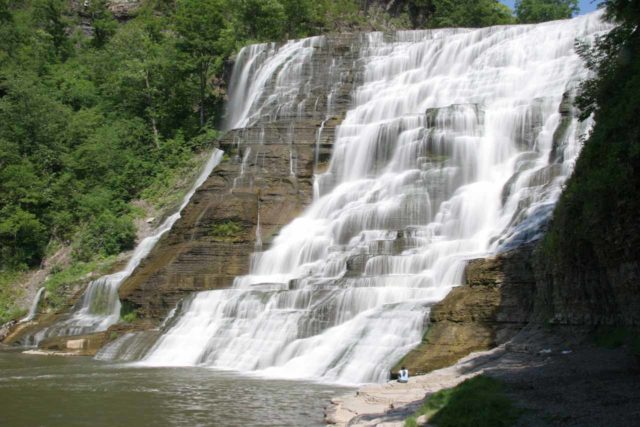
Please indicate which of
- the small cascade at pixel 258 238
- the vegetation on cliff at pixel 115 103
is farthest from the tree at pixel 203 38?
the small cascade at pixel 258 238

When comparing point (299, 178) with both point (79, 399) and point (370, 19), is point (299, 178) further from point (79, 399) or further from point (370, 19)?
Answer: point (370, 19)

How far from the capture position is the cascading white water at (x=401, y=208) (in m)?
23.5

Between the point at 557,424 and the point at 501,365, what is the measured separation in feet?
17.4

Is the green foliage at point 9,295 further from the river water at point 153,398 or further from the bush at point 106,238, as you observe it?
the river water at point 153,398

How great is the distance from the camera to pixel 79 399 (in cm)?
1844

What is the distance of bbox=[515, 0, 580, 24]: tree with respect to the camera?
69.8 meters

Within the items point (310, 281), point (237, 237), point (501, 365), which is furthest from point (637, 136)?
point (237, 237)

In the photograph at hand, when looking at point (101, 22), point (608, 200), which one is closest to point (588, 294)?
point (608, 200)

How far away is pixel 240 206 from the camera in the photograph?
3556 centimetres

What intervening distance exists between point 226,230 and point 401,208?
8.44 meters

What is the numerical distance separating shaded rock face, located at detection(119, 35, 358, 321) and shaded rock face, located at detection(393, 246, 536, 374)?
1425 centimetres

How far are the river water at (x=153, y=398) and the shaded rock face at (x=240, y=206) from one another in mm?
7981

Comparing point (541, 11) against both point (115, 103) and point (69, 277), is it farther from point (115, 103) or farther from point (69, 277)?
point (69, 277)

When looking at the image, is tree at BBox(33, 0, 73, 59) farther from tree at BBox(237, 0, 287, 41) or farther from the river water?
the river water
